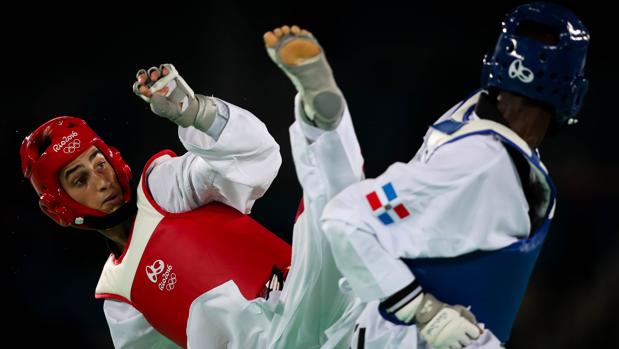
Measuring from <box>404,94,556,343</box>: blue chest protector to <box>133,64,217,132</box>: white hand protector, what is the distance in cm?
70

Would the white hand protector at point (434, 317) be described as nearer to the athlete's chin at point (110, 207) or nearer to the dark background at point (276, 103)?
the athlete's chin at point (110, 207)

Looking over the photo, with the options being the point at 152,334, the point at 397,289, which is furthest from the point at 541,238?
the point at 152,334

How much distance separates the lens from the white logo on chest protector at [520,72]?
83.1 inches

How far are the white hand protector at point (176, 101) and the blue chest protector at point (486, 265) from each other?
0.70m

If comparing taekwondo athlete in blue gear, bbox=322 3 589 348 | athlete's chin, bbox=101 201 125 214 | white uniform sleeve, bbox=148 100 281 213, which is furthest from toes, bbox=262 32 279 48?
athlete's chin, bbox=101 201 125 214

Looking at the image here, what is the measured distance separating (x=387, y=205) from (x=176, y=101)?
716 mm

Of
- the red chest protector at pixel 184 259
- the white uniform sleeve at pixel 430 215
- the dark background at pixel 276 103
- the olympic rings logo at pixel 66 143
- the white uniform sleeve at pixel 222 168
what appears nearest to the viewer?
the white uniform sleeve at pixel 430 215

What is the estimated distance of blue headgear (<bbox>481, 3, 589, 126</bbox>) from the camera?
6.90ft

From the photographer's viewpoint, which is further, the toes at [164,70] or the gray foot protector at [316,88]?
the toes at [164,70]

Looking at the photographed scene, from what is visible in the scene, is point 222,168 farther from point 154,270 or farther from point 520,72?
→ point 520,72

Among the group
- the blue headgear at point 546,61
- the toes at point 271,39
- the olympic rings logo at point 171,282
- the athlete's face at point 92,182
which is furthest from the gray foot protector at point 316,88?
the athlete's face at point 92,182

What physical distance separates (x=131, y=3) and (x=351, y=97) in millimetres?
966

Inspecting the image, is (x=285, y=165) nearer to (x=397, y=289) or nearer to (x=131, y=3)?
(x=131, y=3)

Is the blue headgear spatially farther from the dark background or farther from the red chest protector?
the dark background
